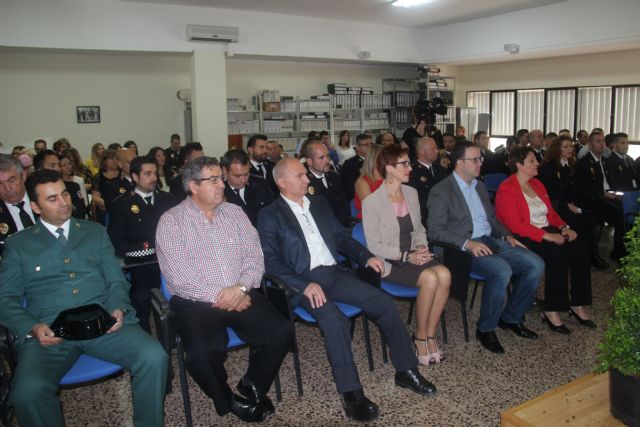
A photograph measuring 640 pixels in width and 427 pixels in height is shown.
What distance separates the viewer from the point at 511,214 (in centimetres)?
389

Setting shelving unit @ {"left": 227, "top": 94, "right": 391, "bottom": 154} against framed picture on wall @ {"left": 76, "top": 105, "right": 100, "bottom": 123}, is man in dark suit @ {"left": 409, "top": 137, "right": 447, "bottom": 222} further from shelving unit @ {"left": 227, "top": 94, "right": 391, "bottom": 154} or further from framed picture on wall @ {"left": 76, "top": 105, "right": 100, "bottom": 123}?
framed picture on wall @ {"left": 76, "top": 105, "right": 100, "bottom": 123}

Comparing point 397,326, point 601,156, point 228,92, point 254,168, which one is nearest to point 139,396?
point 397,326

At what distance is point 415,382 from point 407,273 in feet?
2.17

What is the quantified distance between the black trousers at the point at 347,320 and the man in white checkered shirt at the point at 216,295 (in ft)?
0.75

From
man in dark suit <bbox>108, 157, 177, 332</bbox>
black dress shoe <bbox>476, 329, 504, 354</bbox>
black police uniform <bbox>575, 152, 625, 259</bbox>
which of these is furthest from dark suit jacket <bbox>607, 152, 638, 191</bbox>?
man in dark suit <bbox>108, 157, 177, 332</bbox>

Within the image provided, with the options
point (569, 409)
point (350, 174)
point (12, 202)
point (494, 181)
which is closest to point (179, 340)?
point (12, 202)

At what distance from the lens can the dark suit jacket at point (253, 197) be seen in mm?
4070

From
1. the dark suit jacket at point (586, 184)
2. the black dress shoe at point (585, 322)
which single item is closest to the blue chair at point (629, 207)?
the dark suit jacket at point (586, 184)

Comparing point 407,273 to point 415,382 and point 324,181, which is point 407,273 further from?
point 324,181

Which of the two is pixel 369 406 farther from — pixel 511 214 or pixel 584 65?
pixel 584 65

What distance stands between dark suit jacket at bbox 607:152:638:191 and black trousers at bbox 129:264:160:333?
552 centimetres

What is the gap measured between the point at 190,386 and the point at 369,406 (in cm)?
109

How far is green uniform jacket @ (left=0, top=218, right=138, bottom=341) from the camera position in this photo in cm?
242

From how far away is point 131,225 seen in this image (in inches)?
137
